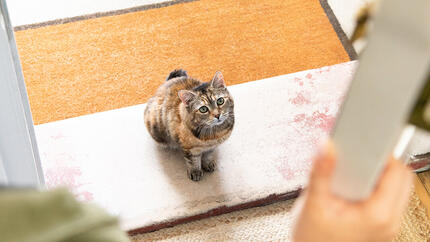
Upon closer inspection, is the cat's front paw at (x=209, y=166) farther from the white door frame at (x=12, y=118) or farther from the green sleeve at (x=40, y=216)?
the green sleeve at (x=40, y=216)

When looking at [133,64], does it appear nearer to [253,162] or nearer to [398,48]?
[253,162]

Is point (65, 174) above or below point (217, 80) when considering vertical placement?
below

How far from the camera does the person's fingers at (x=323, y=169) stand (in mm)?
293

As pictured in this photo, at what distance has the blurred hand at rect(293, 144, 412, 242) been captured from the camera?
1.01 feet

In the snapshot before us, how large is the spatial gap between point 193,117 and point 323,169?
40.4 inches

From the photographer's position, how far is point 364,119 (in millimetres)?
270

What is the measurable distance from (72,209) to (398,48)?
282 millimetres

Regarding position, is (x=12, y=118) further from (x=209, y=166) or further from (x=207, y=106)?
(x=209, y=166)

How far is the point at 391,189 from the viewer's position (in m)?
0.31

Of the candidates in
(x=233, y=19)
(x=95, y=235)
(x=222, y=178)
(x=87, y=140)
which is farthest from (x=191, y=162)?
(x=95, y=235)

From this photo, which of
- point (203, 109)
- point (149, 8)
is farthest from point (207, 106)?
point (149, 8)

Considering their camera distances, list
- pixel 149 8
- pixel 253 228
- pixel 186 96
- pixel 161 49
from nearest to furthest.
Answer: pixel 186 96, pixel 253 228, pixel 161 49, pixel 149 8

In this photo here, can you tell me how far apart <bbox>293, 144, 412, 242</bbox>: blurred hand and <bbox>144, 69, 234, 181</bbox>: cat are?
0.97m

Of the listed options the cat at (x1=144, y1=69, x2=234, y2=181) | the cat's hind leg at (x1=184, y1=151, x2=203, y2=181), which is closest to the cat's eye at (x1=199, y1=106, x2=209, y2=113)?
the cat at (x1=144, y1=69, x2=234, y2=181)
